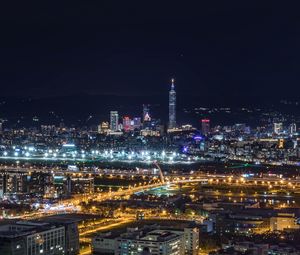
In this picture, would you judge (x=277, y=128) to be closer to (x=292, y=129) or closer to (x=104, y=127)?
(x=292, y=129)

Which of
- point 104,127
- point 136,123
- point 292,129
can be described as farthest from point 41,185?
point 136,123

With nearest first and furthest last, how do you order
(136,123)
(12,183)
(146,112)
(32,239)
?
(32,239) < (12,183) < (136,123) < (146,112)

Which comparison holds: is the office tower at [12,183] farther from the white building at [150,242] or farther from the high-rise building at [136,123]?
the high-rise building at [136,123]

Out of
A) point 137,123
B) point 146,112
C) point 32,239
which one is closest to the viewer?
point 32,239

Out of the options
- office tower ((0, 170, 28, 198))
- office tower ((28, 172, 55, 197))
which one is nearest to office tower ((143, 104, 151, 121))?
office tower ((28, 172, 55, 197))

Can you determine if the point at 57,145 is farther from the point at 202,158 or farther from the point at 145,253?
the point at 145,253

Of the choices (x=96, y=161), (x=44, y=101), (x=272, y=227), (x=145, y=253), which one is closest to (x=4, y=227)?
(x=145, y=253)

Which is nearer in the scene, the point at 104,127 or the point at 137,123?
the point at 104,127

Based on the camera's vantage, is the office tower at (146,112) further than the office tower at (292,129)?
Yes

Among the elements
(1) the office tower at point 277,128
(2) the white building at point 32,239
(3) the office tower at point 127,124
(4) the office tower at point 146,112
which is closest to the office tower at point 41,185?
(2) the white building at point 32,239

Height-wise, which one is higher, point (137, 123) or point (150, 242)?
point (137, 123)

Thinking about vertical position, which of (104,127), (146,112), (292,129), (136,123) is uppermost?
(146,112)
